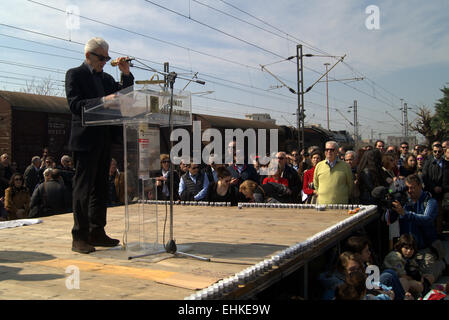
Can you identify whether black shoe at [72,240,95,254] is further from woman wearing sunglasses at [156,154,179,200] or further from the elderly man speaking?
the elderly man speaking

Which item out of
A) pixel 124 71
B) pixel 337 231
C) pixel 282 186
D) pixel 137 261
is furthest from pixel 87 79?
pixel 282 186

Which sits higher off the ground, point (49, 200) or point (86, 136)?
point (86, 136)

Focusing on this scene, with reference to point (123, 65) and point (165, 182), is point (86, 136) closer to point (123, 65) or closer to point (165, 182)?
point (123, 65)

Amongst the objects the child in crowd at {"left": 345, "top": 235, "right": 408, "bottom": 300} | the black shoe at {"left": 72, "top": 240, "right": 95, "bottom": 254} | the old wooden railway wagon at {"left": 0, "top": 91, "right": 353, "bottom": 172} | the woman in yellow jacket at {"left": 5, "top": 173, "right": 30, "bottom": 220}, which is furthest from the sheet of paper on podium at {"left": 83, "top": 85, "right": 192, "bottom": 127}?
the old wooden railway wagon at {"left": 0, "top": 91, "right": 353, "bottom": 172}

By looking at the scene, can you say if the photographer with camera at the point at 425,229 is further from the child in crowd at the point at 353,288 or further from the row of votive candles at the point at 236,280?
the row of votive candles at the point at 236,280

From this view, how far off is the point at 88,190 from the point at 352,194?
4110 millimetres

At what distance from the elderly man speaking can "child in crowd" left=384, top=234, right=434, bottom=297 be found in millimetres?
1161

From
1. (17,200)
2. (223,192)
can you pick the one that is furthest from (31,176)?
(223,192)

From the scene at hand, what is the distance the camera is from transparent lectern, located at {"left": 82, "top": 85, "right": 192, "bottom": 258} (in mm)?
3234

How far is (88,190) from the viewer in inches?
136

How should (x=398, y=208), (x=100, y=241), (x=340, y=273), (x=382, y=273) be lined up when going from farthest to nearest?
(x=398, y=208)
(x=382, y=273)
(x=340, y=273)
(x=100, y=241)

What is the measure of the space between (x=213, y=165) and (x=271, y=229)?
317cm

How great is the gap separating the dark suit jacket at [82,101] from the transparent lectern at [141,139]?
121 mm
